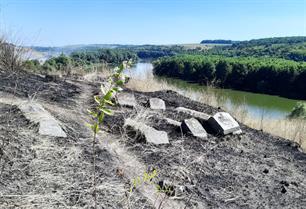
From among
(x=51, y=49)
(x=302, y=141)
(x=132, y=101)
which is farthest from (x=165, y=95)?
(x=51, y=49)

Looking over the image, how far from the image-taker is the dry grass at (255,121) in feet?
16.7

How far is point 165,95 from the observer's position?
5941 mm

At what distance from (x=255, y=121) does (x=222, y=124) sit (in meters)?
2.35

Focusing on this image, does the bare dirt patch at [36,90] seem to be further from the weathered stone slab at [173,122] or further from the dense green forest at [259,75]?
the dense green forest at [259,75]

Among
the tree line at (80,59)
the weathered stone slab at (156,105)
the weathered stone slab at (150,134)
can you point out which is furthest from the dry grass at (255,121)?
the weathered stone slab at (150,134)

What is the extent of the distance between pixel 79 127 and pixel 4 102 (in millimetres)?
822

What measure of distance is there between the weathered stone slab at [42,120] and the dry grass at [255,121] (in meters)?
3.36

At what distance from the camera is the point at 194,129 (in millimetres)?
3816

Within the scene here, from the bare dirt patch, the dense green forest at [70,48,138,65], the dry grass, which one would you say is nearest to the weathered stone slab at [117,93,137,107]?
the bare dirt patch

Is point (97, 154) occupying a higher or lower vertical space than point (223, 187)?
higher

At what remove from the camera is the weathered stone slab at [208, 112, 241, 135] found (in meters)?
3.95

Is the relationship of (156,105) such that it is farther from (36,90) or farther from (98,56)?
(98,56)

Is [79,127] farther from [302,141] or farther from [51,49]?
[51,49]

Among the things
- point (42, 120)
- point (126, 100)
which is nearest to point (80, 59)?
point (126, 100)
